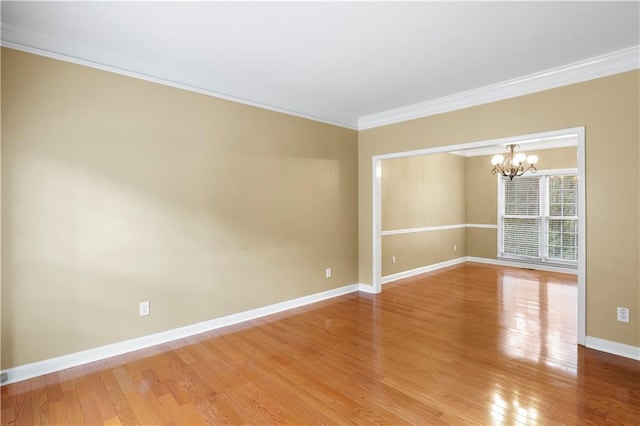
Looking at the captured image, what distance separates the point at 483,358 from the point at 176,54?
3912 mm

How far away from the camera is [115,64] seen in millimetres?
2990

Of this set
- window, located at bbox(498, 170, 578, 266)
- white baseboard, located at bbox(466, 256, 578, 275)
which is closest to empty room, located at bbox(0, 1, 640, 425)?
white baseboard, located at bbox(466, 256, 578, 275)

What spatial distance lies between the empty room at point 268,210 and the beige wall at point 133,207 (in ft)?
0.06

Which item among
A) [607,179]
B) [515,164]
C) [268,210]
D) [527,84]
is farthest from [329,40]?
[515,164]

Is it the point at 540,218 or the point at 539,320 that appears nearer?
the point at 539,320

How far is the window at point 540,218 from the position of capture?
6.55 meters

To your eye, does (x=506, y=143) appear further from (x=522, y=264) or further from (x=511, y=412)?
(x=522, y=264)

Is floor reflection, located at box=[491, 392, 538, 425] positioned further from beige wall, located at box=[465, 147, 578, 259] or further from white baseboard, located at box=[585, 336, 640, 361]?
beige wall, located at box=[465, 147, 578, 259]

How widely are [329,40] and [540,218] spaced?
6.38 meters

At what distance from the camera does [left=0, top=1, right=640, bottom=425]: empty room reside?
2.35 metres

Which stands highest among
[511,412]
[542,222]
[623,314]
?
[542,222]

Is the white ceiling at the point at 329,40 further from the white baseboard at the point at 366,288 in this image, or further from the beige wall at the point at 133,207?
the white baseboard at the point at 366,288

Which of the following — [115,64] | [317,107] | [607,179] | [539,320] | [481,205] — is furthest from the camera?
[481,205]

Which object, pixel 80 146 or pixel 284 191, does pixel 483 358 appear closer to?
pixel 284 191
